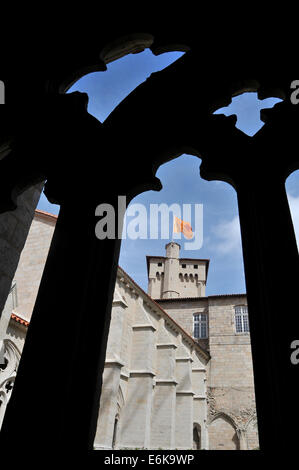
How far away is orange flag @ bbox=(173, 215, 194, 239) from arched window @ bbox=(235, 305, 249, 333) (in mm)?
17429

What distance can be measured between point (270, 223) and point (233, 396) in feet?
84.4

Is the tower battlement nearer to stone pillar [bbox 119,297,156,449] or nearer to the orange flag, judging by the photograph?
the orange flag

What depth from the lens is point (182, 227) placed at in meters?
45.9

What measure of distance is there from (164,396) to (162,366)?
56.3 inches

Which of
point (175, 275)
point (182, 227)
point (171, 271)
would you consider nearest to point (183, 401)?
point (175, 275)

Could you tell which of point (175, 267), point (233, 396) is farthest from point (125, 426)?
point (175, 267)

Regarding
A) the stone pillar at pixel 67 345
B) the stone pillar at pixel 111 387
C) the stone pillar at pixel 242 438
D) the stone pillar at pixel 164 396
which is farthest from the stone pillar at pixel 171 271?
the stone pillar at pixel 67 345

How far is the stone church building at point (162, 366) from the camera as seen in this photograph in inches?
487

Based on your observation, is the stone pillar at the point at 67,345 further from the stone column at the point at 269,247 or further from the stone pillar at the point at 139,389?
the stone pillar at the point at 139,389

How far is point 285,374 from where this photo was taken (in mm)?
1212

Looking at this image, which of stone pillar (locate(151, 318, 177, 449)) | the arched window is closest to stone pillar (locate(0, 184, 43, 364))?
stone pillar (locate(151, 318, 177, 449))

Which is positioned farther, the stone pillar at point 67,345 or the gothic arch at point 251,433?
the gothic arch at point 251,433

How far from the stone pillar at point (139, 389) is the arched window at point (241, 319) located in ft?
41.3

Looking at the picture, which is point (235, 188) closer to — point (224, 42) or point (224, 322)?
point (224, 42)
